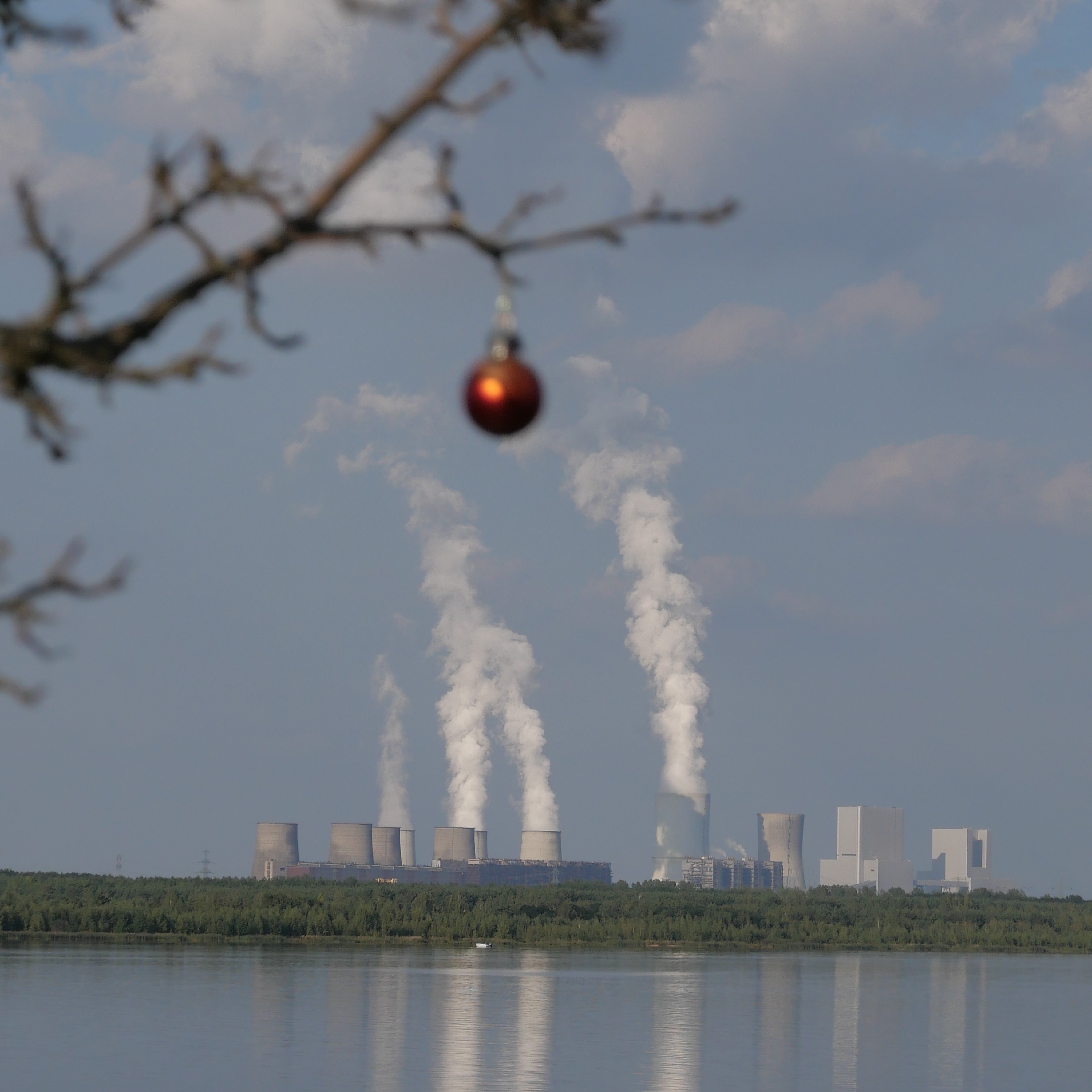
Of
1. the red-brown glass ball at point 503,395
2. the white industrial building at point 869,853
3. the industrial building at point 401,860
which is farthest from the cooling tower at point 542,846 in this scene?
the red-brown glass ball at point 503,395

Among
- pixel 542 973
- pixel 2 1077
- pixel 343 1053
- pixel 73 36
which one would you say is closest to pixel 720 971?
pixel 542 973

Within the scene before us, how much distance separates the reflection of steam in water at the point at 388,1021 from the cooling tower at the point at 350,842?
4539 cm

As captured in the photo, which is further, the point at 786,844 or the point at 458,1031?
the point at 786,844

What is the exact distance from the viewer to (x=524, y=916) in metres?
88.4

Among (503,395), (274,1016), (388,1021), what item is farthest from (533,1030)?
(503,395)

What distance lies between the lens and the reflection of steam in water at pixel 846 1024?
3794cm

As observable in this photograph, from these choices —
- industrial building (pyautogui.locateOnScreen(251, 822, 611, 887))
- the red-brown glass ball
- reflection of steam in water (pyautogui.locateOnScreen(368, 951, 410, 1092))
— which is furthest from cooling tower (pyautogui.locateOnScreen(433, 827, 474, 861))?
the red-brown glass ball

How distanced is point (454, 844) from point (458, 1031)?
2812 inches

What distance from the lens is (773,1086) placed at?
35906 millimetres

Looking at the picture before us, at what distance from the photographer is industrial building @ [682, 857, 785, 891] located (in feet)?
371

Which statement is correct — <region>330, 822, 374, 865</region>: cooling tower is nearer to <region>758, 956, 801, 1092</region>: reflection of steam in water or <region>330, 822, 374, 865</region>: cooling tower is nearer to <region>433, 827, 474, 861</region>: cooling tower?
<region>433, 827, 474, 861</region>: cooling tower

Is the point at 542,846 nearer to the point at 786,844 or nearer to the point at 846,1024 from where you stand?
the point at 786,844

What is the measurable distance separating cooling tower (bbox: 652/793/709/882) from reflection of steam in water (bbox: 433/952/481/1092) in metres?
46.5

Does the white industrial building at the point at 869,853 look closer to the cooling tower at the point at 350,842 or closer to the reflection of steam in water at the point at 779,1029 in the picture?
the cooling tower at the point at 350,842
